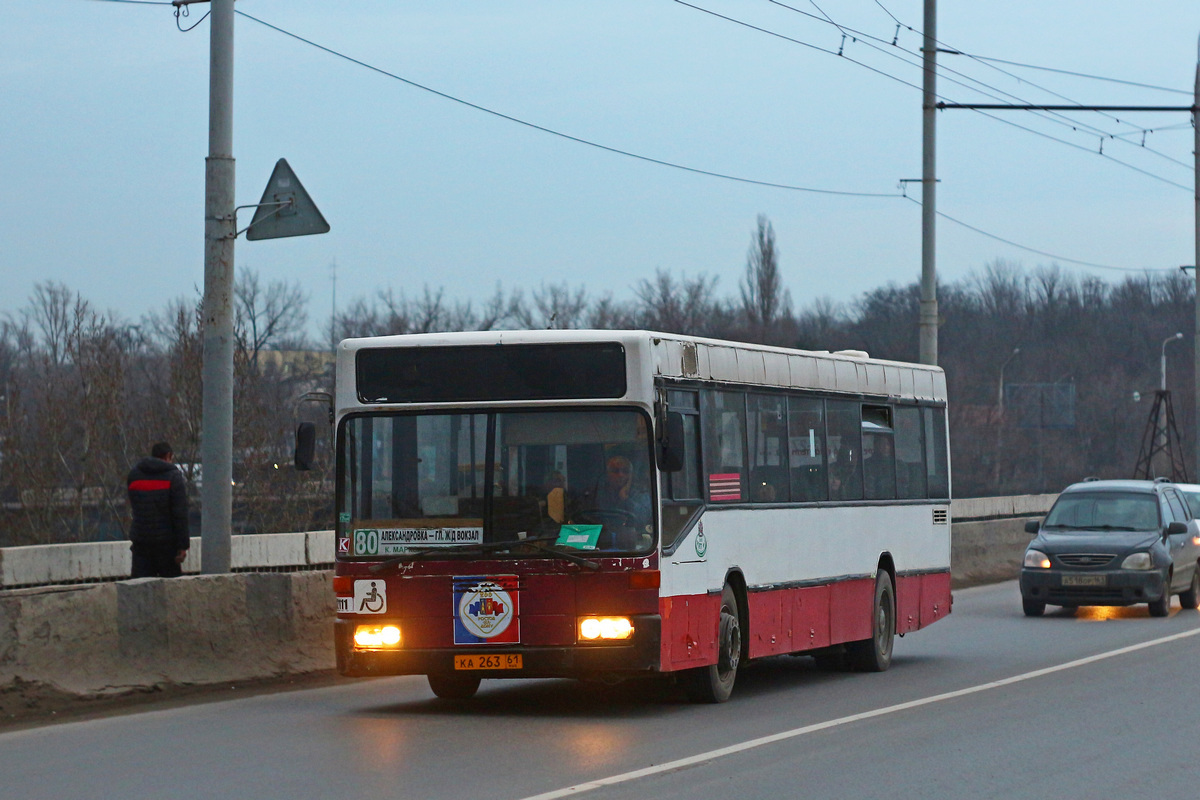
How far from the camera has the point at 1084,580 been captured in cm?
2098

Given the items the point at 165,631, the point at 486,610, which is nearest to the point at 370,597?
the point at 486,610

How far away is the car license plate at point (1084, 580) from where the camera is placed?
68.7 feet

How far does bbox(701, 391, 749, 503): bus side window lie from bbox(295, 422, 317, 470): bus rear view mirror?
272 centimetres

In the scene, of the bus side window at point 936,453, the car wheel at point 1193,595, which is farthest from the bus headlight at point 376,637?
the car wheel at point 1193,595

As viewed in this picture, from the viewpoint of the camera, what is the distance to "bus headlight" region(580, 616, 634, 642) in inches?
426

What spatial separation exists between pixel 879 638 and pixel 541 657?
507 centimetres

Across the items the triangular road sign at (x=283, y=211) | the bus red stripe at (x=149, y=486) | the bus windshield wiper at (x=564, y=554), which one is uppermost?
the triangular road sign at (x=283, y=211)

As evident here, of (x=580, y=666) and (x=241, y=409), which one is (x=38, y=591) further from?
(x=241, y=409)

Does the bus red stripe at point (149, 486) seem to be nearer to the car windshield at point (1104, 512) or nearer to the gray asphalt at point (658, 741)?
the gray asphalt at point (658, 741)

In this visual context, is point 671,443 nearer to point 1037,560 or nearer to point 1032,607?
point 1037,560

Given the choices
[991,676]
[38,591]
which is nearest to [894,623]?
[991,676]

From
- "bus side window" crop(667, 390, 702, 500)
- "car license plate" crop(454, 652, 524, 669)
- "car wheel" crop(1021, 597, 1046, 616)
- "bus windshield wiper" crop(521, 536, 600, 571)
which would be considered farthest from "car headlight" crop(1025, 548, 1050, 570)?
"car license plate" crop(454, 652, 524, 669)

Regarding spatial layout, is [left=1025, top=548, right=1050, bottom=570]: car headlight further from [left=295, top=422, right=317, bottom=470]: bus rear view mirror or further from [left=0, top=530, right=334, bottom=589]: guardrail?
[left=295, top=422, right=317, bottom=470]: bus rear view mirror

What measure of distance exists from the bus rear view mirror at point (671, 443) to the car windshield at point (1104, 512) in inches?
487
